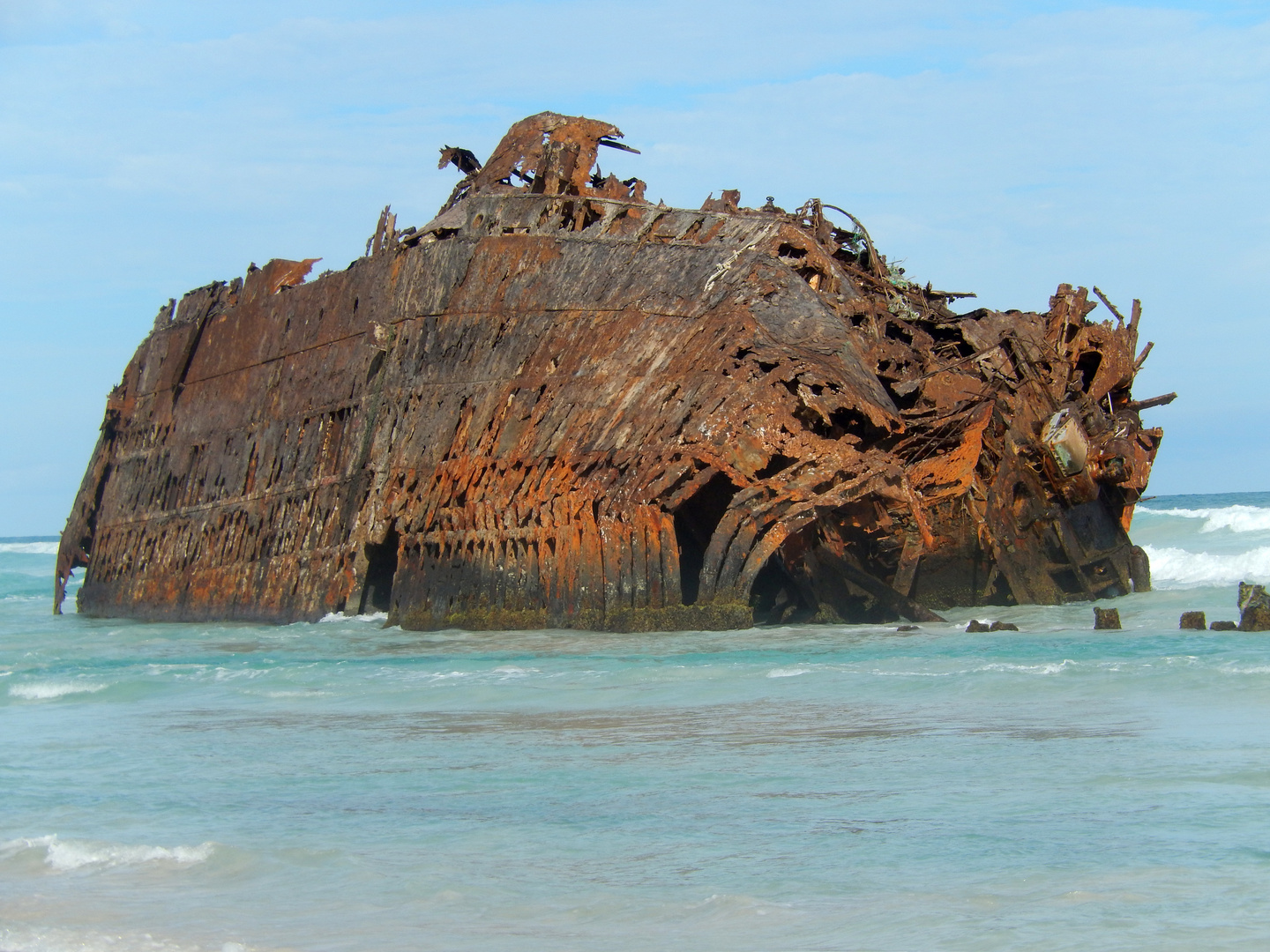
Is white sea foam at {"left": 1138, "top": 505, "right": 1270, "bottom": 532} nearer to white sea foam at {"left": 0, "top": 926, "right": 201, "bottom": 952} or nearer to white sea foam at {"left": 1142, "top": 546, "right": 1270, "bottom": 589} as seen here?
white sea foam at {"left": 1142, "top": 546, "right": 1270, "bottom": 589}

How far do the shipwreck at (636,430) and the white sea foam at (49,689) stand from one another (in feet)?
12.0

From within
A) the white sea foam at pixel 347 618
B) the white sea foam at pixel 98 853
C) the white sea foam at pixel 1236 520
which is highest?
the white sea foam at pixel 1236 520

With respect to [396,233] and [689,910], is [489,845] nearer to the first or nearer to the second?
[689,910]

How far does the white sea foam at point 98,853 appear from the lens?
5.02 m

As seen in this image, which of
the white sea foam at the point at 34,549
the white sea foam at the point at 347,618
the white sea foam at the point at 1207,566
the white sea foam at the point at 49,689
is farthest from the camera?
the white sea foam at the point at 34,549

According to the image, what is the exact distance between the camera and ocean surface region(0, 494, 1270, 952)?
13.4 ft

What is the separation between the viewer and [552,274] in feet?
49.2

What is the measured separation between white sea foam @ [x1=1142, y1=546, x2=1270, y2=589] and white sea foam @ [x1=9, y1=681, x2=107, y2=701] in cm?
2306

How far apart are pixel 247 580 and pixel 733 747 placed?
12036 mm

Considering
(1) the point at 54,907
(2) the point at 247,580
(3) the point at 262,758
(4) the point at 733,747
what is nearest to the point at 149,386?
(2) the point at 247,580

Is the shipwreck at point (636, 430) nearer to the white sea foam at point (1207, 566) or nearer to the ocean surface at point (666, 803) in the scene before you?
the ocean surface at point (666, 803)

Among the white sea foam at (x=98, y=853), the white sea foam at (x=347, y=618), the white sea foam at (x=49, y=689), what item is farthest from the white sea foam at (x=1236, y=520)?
the white sea foam at (x=98, y=853)

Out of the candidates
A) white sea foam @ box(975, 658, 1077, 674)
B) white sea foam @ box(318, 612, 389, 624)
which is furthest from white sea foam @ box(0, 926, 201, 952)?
white sea foam @ box(318, 612, 389, 624)

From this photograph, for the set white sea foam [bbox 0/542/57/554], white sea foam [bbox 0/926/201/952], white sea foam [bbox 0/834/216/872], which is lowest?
white sea foam [bbox 0/926/201/952]
